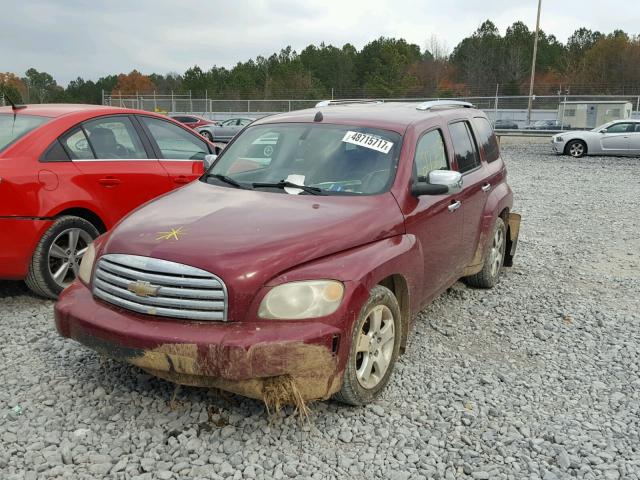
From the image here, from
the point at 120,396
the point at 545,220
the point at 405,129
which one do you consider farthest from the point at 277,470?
the point at 545,220

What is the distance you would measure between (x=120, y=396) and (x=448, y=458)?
193cm

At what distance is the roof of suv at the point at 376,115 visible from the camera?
4449mm

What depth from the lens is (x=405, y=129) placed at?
172 inches

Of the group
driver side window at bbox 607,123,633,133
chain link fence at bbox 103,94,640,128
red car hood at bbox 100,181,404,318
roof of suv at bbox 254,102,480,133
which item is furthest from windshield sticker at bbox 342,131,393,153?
chain link fence at bbox 103,94,640,128

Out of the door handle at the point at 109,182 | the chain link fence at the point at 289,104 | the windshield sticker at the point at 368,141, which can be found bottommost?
the door handle at the point at 109,182

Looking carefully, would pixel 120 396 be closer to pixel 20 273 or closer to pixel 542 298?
pixel 20 273

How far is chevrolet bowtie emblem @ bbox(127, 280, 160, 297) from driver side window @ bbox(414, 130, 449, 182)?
201 cm

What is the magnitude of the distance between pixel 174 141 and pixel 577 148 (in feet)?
61.2

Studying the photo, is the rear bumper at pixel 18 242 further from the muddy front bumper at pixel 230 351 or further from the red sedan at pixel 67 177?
the muddy front bumper at pixel 230 351

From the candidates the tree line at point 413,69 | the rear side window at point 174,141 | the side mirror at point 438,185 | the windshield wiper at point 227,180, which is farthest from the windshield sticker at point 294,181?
the tree line at point 413,69

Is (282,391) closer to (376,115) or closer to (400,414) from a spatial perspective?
(400,414)

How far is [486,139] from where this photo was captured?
5.93 meters

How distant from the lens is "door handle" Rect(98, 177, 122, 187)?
5445 millimetres

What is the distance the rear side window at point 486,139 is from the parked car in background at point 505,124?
101 ft
